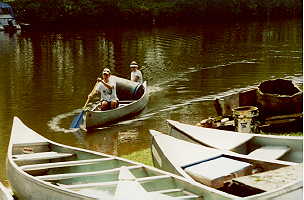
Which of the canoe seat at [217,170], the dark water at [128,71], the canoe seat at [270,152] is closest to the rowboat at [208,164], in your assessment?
the canoe seat at [217,170]

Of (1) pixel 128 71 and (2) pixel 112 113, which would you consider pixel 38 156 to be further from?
(1) pixel 128 71

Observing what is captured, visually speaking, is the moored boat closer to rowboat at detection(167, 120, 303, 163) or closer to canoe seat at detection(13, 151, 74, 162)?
rowboat at detection(167, 120, 303, 163)

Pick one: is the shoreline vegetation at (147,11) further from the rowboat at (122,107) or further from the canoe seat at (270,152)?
the canoe seat at (270,152)

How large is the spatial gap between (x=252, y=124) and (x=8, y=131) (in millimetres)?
8460

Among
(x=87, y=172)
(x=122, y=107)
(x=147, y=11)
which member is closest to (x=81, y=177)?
(x=87, y=172)

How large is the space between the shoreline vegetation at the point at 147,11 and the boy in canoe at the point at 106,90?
52.6 metres

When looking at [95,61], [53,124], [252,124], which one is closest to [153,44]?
[95,61]

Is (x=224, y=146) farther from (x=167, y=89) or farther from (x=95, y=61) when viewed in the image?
(x=95, y=61)

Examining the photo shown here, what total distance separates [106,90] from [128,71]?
13.4m

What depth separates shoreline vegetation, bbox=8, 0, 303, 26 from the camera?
69.0m

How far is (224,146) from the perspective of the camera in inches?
427

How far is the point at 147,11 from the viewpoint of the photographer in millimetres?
72562

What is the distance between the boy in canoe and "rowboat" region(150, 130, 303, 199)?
7111 millimetres

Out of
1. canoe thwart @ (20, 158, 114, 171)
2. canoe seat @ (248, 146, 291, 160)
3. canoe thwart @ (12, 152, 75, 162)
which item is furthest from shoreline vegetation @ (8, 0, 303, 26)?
canoe thwart @ (20, 158, 114, 171)
